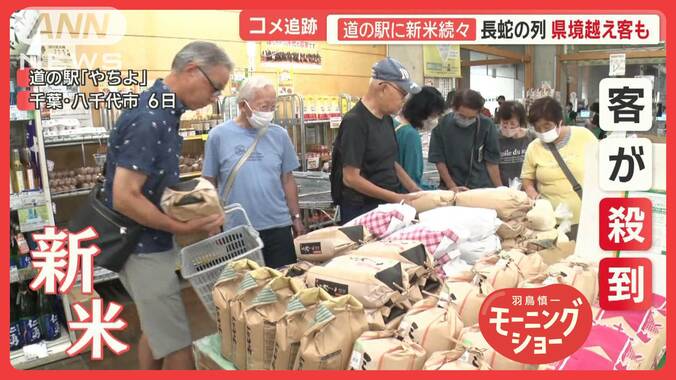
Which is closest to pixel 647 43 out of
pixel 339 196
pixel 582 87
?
pixel 339 196

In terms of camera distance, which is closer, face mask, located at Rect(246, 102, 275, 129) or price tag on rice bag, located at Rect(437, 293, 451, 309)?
price tag on rice bag, located at Rect(437, 293, 451, 309)

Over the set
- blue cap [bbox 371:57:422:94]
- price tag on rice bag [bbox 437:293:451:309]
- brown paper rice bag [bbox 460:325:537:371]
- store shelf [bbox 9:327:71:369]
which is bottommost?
store shelf [bbox 9:327:71:369]

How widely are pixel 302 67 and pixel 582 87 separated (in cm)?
573

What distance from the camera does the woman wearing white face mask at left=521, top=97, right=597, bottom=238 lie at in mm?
2674

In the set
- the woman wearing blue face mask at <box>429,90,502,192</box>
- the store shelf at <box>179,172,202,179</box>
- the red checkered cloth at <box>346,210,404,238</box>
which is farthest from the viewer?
the store shelf at <box>179,172,202,179</box>

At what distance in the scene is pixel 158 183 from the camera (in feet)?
6.10

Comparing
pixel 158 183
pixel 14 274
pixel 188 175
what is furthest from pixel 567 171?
pixel 14 274

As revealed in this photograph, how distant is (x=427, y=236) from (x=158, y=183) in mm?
947

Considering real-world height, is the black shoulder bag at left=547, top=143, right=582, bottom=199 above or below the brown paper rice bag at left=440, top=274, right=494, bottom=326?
above

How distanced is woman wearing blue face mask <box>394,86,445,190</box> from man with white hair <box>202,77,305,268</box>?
82 cm

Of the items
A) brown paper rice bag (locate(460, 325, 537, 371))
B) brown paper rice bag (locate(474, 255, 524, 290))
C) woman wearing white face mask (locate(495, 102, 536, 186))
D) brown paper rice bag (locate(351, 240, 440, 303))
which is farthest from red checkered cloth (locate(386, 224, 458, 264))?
woman wearing white face mask (locate(495, 102, 536, 186))

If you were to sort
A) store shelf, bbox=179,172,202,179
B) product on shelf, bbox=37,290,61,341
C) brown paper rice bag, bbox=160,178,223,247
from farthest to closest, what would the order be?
store shelf, bbox=179,172,202,179 → product on shelf, bbox=37,290,61,341 → brown paper rice bag, bbox=160,178,223,247

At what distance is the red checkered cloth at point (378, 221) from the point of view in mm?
2113

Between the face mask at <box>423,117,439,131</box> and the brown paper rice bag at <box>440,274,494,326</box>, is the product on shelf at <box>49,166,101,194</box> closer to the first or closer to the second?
the face mask at <box>423,117,439,131</box>
